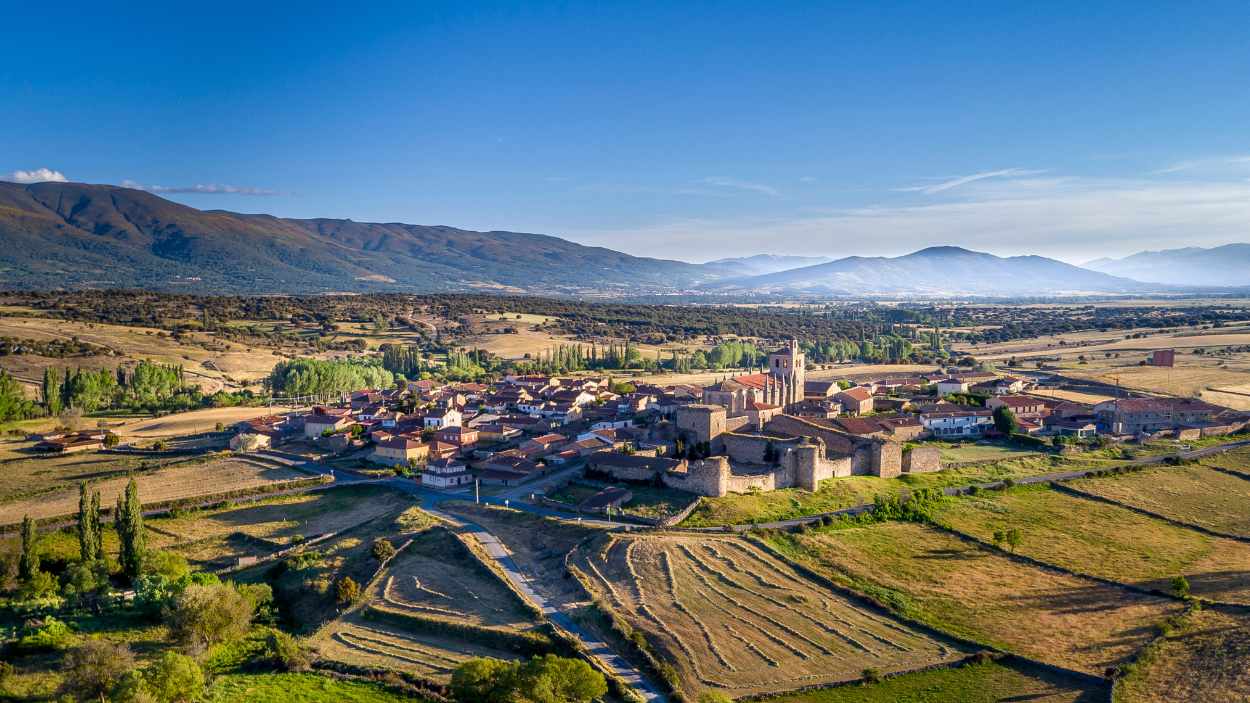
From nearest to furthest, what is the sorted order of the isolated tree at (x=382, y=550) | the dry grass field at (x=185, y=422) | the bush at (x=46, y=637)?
the bush at (x=46, y=637) < the isolated tree at (x=382, y=550) < the dry grass field at (x=185, y=422)

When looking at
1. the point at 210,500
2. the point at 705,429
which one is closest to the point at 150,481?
the point at 210,500

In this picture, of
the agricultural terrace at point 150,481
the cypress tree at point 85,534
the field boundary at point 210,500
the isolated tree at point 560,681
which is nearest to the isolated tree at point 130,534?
the cypress tree at point 85,534

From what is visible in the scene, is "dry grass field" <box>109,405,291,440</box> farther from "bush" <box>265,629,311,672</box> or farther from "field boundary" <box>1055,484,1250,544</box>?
"field boundary" <box>1055,484,1250,544</box>

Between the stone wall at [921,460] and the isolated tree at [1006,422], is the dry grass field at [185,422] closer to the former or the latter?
the stone wall at [921,460]

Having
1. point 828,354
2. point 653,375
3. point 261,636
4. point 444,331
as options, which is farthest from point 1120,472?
point 444,331

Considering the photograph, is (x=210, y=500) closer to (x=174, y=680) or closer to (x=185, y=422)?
(x=174, y=680)
